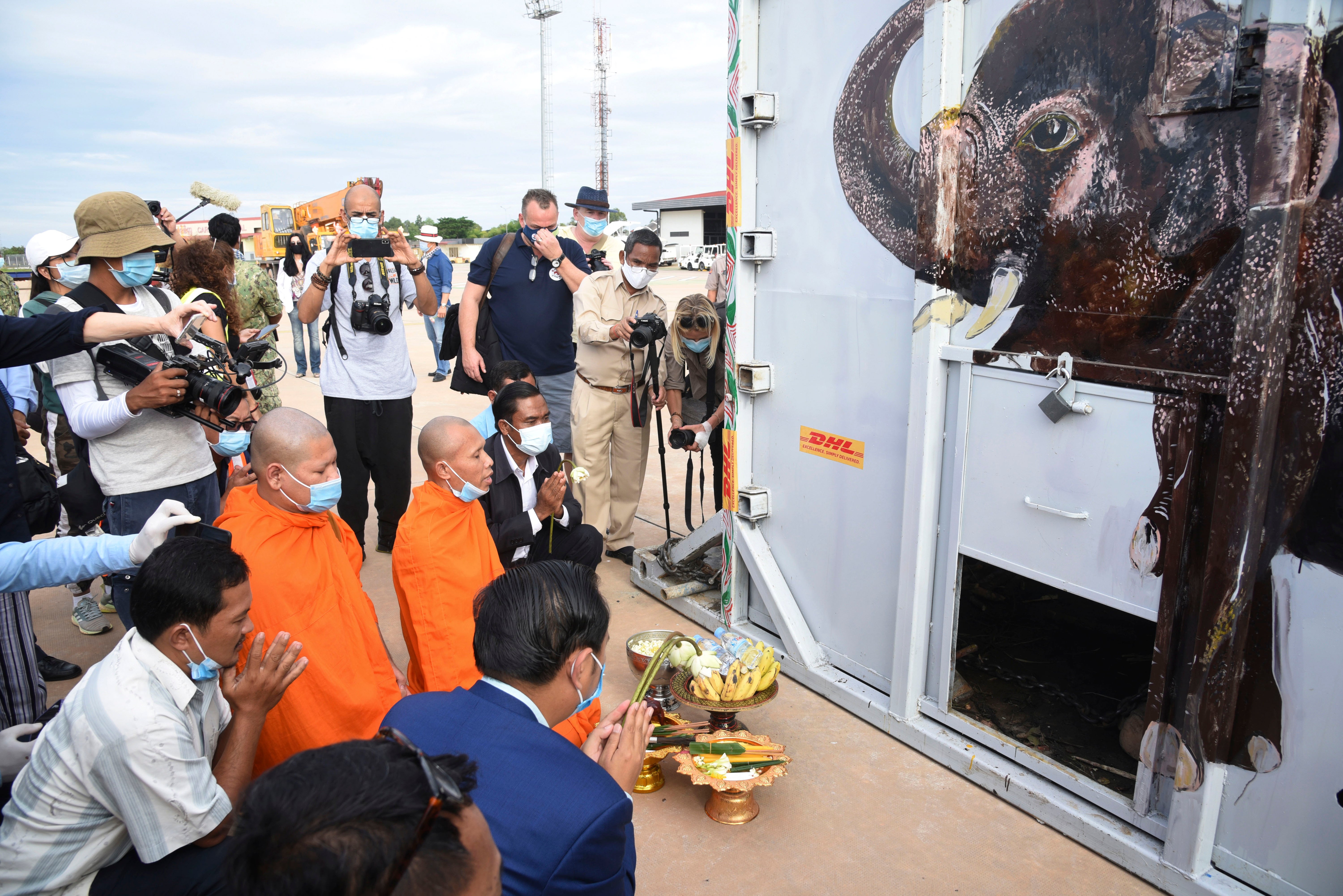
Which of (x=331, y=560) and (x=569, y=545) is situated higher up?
(x=331, y=560)

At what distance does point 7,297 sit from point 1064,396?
6592 millimetres

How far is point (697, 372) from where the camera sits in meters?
4.94

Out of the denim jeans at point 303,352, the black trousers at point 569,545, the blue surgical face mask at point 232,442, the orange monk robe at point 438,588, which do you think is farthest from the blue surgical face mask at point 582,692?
the denim jeans at point 303,352

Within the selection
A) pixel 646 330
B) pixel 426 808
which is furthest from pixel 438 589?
pixel 646 330

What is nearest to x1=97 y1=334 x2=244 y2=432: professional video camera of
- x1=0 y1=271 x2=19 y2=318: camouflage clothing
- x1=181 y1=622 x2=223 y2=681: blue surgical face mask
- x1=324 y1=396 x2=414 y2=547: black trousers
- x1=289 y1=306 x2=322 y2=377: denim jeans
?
x1=181 y1=622 x2=223 y2=681: blue surgical face mask

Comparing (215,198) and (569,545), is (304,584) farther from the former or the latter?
(215,198)

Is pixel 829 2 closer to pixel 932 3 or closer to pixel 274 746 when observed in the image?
pixel 932 3

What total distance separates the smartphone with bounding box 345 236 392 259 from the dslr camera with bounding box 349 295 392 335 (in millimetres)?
Result: 219

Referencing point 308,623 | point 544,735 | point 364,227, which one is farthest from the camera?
point 364,227

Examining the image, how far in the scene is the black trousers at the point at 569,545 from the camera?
4043mm

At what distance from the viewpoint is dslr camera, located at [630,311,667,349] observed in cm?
479

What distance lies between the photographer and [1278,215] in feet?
6.77

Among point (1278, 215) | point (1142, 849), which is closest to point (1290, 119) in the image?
point (1278, 215)

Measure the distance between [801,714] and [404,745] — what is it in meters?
2.71
